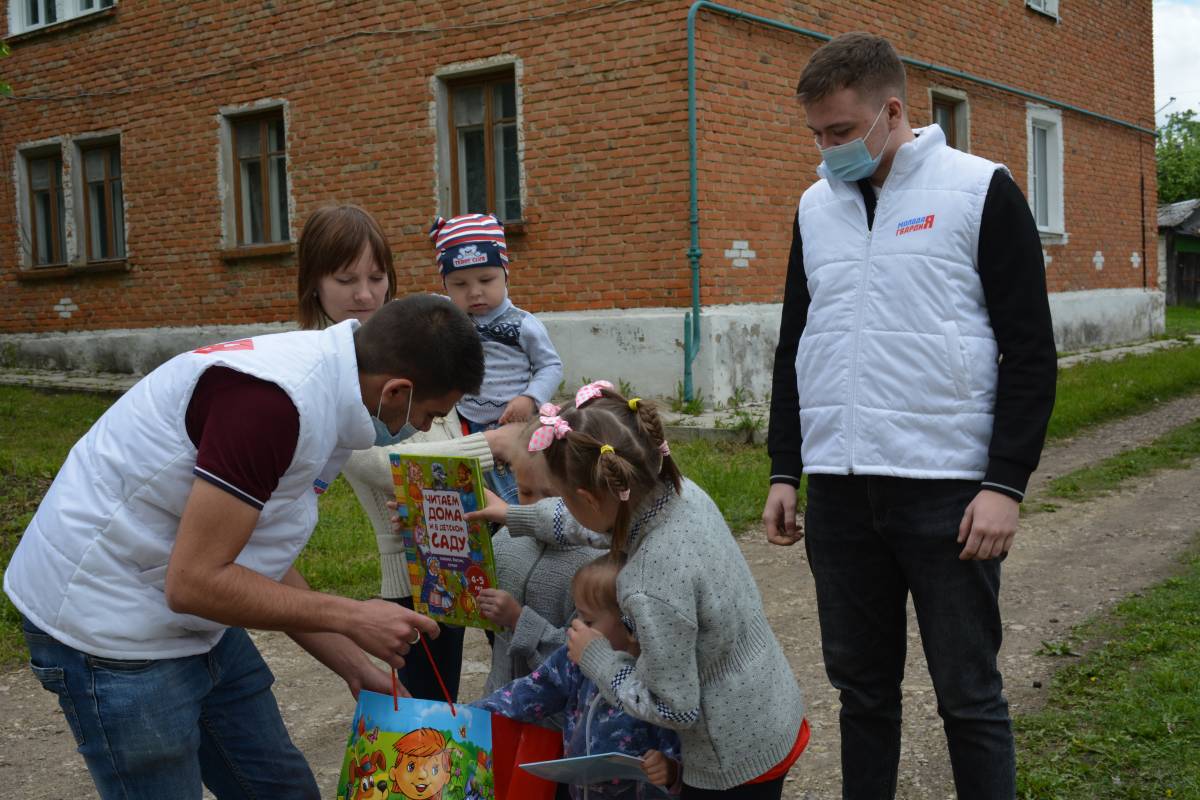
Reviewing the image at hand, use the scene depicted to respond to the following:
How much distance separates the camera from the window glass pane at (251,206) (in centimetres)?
1335

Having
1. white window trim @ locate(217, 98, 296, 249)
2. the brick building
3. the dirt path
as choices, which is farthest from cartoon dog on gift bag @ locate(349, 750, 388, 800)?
white window trim @ locate(217, 98, 296, 249)

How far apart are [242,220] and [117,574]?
12.1 metres

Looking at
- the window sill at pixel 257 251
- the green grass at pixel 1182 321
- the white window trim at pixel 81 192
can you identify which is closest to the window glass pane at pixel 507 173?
the window sill at pixel 257 251

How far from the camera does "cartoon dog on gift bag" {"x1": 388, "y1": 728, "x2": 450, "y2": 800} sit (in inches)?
88.7

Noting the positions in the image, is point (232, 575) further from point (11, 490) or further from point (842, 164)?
point (11, 490)

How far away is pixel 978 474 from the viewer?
8.42 feet

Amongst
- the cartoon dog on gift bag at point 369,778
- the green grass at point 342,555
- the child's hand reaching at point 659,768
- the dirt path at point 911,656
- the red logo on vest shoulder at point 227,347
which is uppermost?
the red logo on vest shoulder at point 227,347

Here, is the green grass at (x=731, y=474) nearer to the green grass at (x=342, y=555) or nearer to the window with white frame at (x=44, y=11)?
the green grass at (x=342, y=555)

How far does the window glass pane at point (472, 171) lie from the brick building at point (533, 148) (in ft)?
0.07

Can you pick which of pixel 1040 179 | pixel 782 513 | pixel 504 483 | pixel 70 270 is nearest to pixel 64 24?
pixel 70 270

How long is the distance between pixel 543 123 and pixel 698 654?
8734mm

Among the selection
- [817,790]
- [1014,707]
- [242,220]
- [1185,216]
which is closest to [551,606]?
[817,790]

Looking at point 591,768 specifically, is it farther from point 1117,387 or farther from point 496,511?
point 1117,387

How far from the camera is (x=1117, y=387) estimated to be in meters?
11.7
